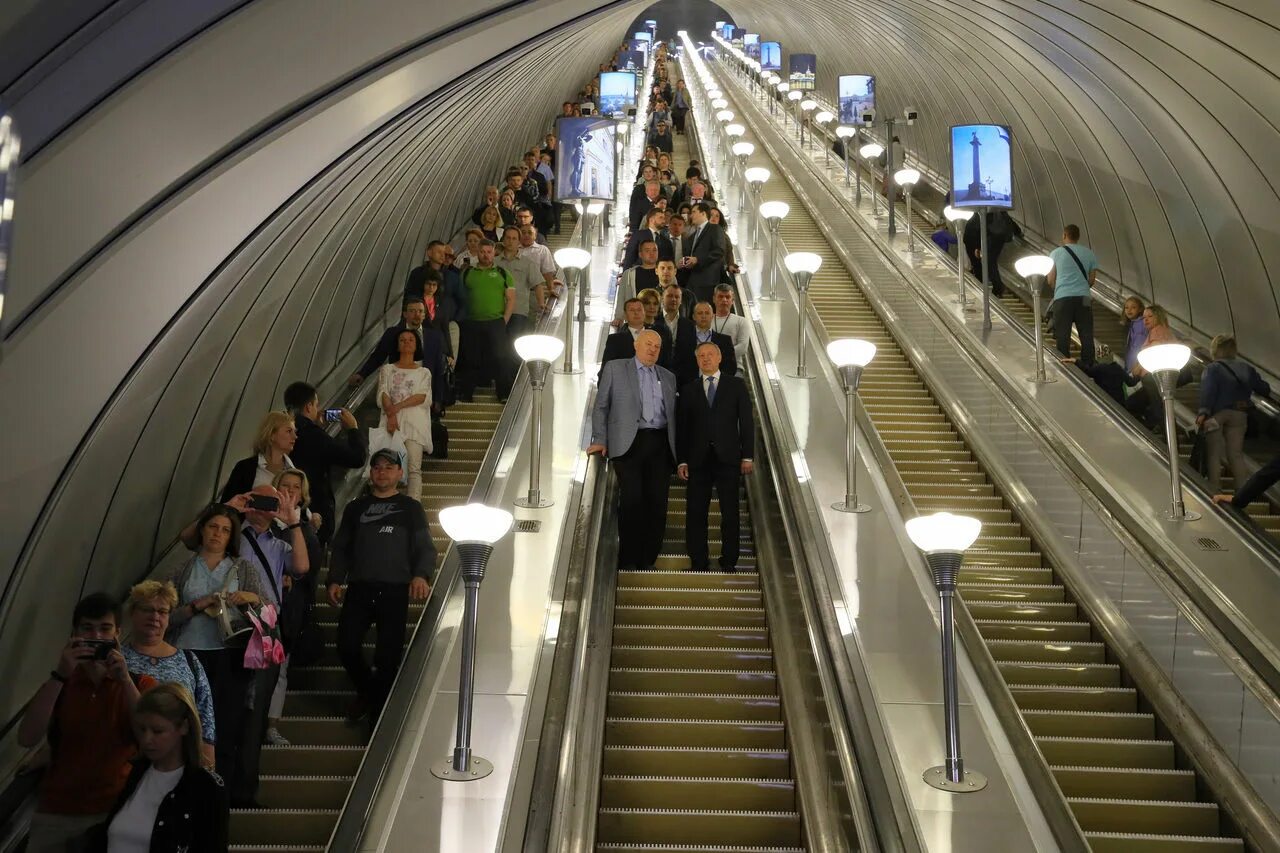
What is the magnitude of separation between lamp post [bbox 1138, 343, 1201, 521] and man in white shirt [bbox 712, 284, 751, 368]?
132 inches

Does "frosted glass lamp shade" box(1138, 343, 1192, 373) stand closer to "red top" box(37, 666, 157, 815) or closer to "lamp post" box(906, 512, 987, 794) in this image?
"lamp post" box(906, 512, 987, 794)

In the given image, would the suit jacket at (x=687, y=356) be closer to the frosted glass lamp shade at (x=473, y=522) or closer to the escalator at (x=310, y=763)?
the escalator at (x=310, y=763)

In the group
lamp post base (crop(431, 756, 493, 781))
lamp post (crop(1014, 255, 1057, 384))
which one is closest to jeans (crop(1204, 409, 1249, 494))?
lamp post (crop(1014, 255, 1057, 384))

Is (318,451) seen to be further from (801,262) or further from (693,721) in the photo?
(801,262)

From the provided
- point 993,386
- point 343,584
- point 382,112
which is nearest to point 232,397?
point 382,112

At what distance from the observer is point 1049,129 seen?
70.6 feet

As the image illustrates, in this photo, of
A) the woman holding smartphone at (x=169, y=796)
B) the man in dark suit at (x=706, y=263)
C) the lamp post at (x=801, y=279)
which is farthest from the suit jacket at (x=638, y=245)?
the woman holding smartphone at (x=169, y=796)

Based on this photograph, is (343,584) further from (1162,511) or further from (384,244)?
(384,244)

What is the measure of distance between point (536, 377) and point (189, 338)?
8.46 ft

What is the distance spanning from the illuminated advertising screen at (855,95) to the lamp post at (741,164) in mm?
3158

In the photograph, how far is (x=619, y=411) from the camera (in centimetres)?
884

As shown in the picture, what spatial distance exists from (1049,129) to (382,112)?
1479cm

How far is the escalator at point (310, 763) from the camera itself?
634 centimetres

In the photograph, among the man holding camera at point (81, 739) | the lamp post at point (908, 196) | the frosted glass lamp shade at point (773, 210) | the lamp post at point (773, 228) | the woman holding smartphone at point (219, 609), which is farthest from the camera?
the lamp post at point (908, 196)
